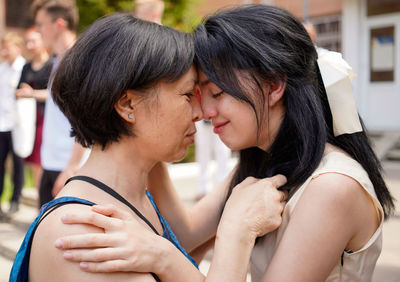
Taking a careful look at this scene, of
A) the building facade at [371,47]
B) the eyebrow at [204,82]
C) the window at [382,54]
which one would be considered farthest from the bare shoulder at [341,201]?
the window at [382,54]

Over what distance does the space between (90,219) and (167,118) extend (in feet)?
1.58

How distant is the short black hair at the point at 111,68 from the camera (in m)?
1.38

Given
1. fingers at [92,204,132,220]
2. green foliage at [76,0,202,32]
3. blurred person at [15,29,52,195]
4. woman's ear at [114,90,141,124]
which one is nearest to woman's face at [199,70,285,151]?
woman's ear at [114,90,141,124]

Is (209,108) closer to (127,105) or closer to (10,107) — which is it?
(127,105)

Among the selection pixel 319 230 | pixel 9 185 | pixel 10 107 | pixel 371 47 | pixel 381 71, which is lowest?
pixel 9 185

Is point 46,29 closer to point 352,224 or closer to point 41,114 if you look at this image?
point 41,114

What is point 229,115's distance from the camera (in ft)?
5.56

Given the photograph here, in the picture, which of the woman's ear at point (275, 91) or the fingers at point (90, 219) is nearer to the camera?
the fingers at point (90, 219)

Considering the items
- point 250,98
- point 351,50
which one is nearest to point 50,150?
point 250,98

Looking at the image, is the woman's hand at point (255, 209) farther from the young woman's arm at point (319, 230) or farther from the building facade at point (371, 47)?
the building facade at point (371, 47)

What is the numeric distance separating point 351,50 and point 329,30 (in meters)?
1.00

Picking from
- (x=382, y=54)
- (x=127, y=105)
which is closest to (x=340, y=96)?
(x=127, y=105)

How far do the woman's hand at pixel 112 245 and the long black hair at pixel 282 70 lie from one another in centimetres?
61

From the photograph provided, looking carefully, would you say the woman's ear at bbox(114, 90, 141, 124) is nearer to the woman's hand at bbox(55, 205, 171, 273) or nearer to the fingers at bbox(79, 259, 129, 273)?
the woman's hand at bbox(55, 205, 171, 273)
